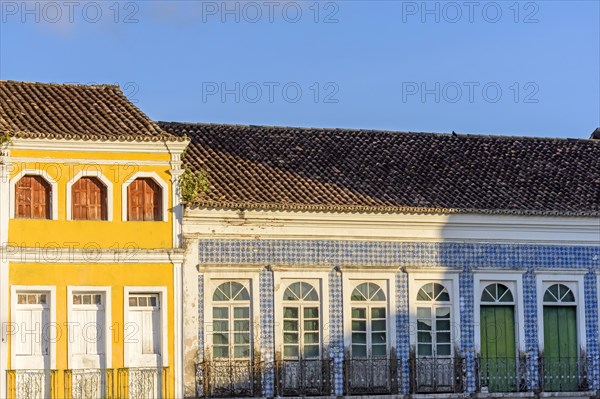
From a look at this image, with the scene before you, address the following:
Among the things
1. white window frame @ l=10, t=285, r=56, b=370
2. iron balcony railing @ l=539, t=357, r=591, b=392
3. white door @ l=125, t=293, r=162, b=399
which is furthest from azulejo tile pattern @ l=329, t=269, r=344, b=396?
white window frame @ l=10, t=285, r=56, b=370

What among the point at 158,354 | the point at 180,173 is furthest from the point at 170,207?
the point at 158,354

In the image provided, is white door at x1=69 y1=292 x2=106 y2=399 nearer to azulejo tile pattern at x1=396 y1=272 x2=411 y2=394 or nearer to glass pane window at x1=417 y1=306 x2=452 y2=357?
azulejo tile pattern at x1=396 y1=272 x2=411 y2=394

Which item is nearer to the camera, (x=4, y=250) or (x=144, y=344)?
(x=4, y=250)

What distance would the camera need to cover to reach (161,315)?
34.0 m

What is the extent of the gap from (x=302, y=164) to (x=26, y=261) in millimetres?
7024

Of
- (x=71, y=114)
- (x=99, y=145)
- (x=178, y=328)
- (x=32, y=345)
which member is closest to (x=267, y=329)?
(x=178, y=328)

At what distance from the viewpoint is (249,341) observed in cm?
3491

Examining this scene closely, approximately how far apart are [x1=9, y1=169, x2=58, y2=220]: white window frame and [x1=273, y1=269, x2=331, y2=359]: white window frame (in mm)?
4862

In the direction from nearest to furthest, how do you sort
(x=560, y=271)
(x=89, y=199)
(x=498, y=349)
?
1. (x=89, y=199)
2. (x=498, y=349)
3. (x=560, y=271)

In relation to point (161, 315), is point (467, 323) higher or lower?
lower

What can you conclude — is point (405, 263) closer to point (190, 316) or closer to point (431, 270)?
point (431, 270)

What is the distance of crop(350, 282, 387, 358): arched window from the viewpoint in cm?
3584

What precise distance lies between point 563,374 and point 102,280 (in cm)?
1049

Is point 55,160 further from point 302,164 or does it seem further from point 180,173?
point 302,164
